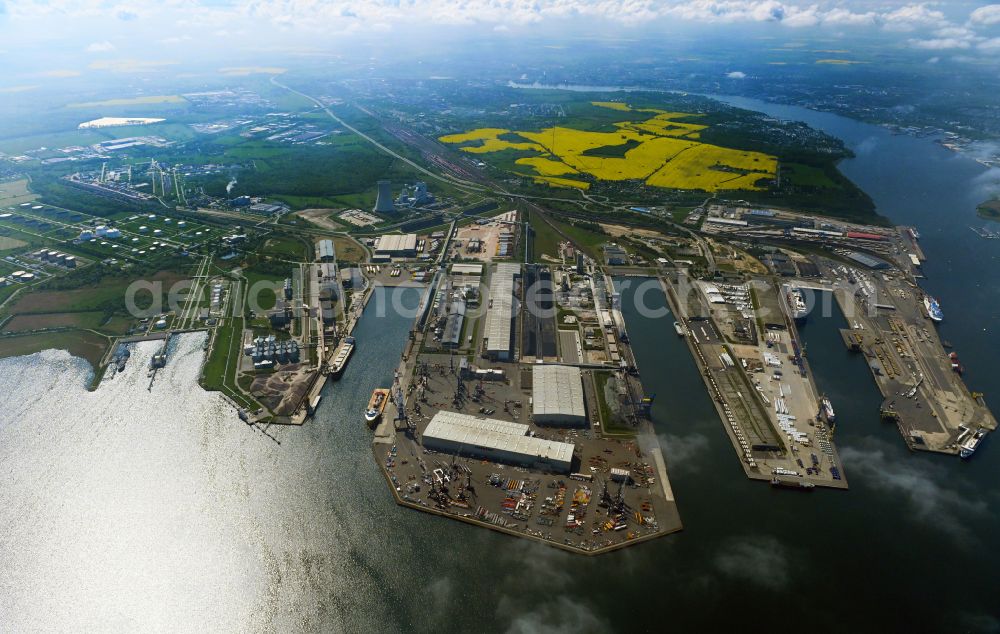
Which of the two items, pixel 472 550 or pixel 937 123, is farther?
pixel 937 123

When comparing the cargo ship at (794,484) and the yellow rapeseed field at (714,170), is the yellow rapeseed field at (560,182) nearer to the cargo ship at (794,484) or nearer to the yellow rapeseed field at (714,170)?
the yellow rapeseed field at (714,170)

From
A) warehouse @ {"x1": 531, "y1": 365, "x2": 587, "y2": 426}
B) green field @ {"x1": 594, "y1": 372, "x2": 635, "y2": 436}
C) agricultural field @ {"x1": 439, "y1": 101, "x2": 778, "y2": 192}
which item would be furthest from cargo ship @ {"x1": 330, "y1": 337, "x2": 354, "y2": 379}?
agricultural field @ {"x1": 439, "y1": 101, "x2": 778, "y2": 192}

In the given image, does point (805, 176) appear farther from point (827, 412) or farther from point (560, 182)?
point (827, 412)

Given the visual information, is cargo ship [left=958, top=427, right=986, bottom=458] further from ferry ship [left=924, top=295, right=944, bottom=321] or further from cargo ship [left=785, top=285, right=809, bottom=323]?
ferry ship [left=924, top=295, right=944, bottom=321]

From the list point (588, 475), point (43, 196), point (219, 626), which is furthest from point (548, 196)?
point (43, 196)

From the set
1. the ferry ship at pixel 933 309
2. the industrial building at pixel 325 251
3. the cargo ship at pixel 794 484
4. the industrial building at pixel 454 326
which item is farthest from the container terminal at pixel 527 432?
the ferry ship at pixel 933 309

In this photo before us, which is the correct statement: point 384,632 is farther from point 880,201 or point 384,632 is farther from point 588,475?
point 880,201
